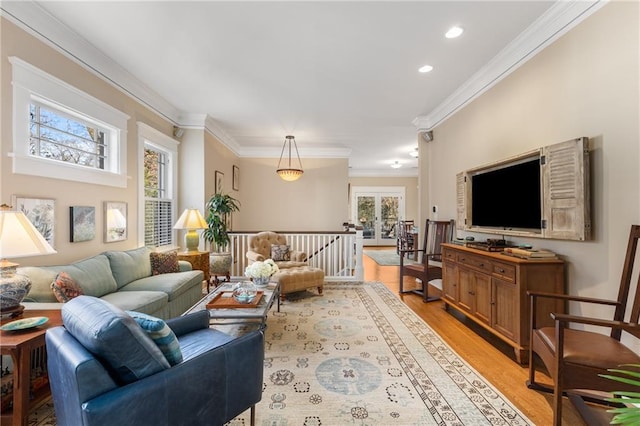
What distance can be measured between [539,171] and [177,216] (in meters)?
5.01

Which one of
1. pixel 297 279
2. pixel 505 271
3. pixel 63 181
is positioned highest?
pixel 63 181

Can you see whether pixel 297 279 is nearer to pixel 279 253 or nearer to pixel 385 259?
pixel 279 253

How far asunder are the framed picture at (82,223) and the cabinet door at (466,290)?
412 cm

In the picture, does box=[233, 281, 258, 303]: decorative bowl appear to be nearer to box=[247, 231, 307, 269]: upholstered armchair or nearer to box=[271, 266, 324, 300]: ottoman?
box=[271, 266, 324, 300]: ottoman

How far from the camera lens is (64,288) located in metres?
2.21

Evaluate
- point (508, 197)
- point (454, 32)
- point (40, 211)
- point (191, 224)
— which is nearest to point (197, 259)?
point (191, 224)

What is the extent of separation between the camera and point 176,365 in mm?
1325

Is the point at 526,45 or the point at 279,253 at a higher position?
the point at 526,45

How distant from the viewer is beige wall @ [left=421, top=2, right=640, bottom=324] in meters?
→ 1.99

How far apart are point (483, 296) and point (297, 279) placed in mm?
2397

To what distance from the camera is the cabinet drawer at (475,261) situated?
114 inches

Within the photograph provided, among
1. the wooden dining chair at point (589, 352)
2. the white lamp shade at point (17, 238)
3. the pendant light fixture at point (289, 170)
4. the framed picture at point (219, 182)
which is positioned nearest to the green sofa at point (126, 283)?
the white lamp shade at point (17, 238)

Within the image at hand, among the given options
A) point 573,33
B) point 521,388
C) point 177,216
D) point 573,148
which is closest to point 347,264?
point 177,216

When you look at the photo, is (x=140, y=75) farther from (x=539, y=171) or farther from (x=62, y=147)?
(x=539, y=171)
